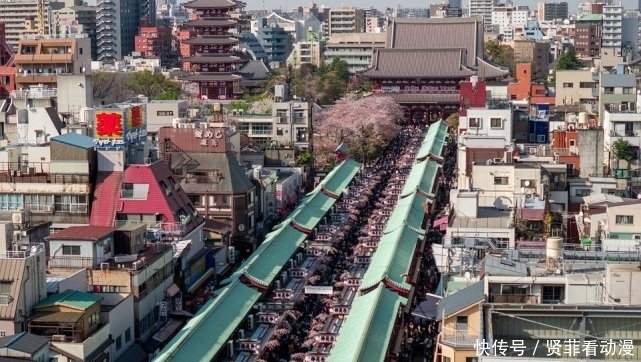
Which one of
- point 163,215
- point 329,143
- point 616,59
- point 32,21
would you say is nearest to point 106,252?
point 163,215

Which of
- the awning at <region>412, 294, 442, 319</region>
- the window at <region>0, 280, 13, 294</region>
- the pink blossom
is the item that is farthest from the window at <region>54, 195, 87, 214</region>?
the awning at <region>412, 294, 442, 319</region>

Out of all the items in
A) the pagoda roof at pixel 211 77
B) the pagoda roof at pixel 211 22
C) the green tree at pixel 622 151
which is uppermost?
the pagoda roof at pixel 211 22

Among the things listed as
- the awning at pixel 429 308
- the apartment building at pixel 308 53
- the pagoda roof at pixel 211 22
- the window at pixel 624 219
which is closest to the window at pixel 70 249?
the awning at pixel 429 308

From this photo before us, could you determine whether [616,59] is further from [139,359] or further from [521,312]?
[521,312]

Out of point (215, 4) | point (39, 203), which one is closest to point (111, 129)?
point (39, 203)

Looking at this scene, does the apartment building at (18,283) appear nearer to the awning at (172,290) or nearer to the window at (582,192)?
the awning at (172,290)

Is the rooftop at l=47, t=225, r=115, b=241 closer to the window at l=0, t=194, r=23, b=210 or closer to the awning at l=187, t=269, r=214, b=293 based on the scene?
the awning at l=187, t=269, r=214, b=293

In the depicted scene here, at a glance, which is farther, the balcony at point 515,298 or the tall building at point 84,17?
the tall building at point 84,17
